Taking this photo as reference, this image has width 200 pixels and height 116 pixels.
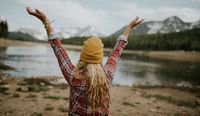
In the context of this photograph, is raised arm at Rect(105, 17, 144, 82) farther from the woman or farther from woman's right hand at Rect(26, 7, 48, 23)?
woman's right hand at Rect(26, 7, 48, 23)

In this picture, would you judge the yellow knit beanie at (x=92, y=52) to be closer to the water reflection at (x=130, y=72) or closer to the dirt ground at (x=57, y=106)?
the dirt ground at (x=57, y=106)

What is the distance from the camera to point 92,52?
2.68 metres

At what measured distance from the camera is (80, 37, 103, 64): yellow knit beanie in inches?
105

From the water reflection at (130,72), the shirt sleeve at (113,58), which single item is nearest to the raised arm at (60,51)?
the shirt sleeve at (113,58)

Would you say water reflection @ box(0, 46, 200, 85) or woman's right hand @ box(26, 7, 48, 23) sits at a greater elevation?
woman's right hand @ box(26, 7, 48, 23)

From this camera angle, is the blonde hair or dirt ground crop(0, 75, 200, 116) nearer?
the blonde hair

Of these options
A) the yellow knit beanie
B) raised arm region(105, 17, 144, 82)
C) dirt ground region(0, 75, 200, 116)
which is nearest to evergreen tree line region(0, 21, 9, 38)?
dirt ground region(0, 75, 200, 116)

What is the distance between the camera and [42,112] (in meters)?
9.34

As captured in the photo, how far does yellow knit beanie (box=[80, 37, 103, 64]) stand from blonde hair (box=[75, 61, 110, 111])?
5 centimetres

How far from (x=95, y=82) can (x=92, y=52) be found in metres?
0.32

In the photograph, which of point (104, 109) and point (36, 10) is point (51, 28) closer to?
point (36, 10)

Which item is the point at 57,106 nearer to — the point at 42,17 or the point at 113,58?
the point at 113,58

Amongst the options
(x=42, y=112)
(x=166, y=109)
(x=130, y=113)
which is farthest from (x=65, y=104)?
(x=166, y=109)

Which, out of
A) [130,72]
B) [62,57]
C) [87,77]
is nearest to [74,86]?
[87,77]
